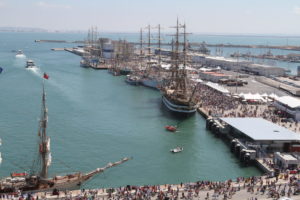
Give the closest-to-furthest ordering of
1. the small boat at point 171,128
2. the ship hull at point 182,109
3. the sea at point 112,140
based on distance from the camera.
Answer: the sea at point 112,140 → the small boat at point 171,128 → the ship hull at point 182,109

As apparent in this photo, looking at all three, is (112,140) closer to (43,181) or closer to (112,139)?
(112,139)

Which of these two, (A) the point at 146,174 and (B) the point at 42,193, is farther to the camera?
(A) the point at 146,174

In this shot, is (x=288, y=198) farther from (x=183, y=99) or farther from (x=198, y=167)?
(x=183, y=99)

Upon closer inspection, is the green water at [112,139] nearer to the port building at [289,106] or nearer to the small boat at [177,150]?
the small boat at [177,150]

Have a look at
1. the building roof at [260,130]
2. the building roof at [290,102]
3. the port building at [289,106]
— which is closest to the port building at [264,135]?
the building roof at [260,130]

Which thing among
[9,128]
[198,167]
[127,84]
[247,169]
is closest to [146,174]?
[198,167]

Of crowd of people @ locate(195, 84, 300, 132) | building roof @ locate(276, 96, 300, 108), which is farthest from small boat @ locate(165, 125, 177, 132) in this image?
building roof @ locate(276, 96, 300, 108)
